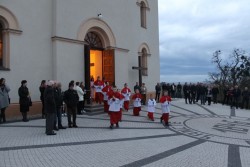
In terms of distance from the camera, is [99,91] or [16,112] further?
[99,91]

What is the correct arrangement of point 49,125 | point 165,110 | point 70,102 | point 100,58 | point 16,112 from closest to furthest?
point 49,125 < point 70,102 < point 165,110 < point 16,112 < point 100,58

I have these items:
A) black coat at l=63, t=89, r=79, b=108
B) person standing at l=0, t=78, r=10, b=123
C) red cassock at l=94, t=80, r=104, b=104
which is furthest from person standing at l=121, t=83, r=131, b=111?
person standing at l=0, t=78, r=10, b=123

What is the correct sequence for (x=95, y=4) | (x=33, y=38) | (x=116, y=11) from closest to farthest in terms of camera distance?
1. (x=33, y=38)
2. (x=95, y=4)
3. (x=116, y=11)

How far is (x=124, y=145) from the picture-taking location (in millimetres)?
8562

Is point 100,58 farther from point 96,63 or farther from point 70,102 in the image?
point 70,102

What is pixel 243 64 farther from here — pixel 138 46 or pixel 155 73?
pixel 138 46

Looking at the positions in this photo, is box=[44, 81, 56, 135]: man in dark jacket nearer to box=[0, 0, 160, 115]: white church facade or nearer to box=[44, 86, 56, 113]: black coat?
box=[44, 86, 56, 113]: black coat

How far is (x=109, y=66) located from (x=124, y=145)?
10.4m

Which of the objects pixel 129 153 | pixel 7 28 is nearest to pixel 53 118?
pixel 129 153

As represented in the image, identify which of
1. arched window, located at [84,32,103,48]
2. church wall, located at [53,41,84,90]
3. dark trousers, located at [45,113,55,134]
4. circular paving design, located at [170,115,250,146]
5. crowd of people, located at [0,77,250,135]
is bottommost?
circular paving design, located at [170,115,250,146]

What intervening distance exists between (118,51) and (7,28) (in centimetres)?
790

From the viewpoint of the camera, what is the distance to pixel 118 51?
62.1ft

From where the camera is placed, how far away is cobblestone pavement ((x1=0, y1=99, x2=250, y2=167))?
6.86m

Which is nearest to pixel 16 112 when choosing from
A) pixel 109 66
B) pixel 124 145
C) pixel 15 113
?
pixel 15 113
